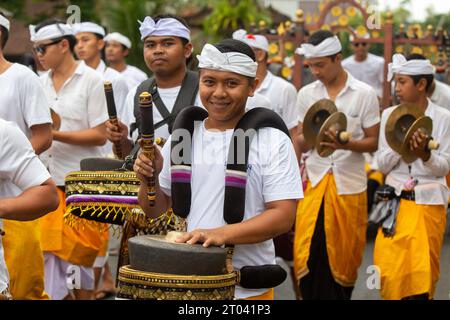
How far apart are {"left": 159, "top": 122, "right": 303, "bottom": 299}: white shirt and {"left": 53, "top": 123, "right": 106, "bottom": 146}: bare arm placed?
2867 mm

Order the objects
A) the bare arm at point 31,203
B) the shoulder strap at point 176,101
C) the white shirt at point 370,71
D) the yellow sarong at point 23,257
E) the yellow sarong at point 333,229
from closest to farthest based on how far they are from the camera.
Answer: the bare arm at point 31,203, the yellow sarong at point 23,257, the shoulder strap at point 176,101, the yellow sarong at point 333,229, the white shirt at point 370,71

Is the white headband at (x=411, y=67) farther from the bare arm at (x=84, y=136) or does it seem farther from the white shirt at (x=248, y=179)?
the white shirt at (x=248, y=179)

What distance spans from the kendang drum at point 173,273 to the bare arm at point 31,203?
0.48 m

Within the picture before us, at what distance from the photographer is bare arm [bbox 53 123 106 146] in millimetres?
7269

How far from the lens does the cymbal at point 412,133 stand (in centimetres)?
687

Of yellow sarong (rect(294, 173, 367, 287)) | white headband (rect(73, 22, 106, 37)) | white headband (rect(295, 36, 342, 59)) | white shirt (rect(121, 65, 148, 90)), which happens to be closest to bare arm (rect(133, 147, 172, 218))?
yellow sarong (rect(294, 173, 367, 287))

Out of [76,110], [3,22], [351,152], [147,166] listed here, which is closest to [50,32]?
[76,110]

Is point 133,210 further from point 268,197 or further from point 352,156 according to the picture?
point 352,156

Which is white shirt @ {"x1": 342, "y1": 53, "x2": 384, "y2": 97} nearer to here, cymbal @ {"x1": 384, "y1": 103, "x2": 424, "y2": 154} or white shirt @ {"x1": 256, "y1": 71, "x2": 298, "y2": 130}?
white shirt @ {"x1": 256, "y1": 71, "x2": 298, "y2": 130}

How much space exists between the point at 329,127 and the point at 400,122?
54 centimetres

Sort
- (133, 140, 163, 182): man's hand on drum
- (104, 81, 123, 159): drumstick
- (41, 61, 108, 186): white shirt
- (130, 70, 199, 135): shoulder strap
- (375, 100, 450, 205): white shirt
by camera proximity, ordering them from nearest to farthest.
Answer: (133, 140, 163, 182): man's hand on drum, (104, 81, 123, 159): drumstick, (130, 70, 199, 135): shoulder strap, (375, 100, 450, 205): white shirt, (41, 61, 108, 186): white shirt

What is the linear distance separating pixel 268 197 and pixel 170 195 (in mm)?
507

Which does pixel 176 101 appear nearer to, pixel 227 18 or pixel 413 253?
pixel 413 253

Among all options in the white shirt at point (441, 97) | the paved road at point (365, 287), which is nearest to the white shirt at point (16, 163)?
the paved road at point (365, 287)
